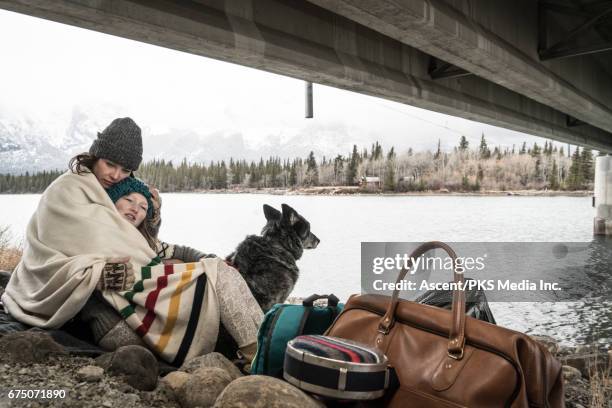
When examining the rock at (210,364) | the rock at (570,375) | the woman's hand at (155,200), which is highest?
the woman's hand at (155,200)

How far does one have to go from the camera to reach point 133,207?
351 centimetres

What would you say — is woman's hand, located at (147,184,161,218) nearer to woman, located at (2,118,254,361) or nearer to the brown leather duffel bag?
woman, located at (2,118,254,361)

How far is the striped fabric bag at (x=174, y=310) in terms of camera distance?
9.78 ft

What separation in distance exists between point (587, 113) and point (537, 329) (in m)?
5.48

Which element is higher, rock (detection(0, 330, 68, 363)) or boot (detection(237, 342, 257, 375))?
rock (detection(0, 330, 68, 363))

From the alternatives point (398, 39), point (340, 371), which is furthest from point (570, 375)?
point (398, 39)

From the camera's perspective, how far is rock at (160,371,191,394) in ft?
8.22

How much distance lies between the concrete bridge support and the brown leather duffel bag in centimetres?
2884

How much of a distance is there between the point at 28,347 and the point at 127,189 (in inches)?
48.2

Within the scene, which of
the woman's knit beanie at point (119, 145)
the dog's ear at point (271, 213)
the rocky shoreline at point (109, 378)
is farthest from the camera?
the dog's ear at point (271, 213)

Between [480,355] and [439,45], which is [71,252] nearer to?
[480,355]

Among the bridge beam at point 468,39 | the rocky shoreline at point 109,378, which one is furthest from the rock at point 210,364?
the bridge beam at point 468,39

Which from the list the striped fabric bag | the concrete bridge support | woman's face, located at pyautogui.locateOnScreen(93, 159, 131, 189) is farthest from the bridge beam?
the concrete bridge support

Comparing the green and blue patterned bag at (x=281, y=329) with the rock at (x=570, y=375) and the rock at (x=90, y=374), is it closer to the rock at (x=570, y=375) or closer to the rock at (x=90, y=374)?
the rock at (x=90, y=374)
